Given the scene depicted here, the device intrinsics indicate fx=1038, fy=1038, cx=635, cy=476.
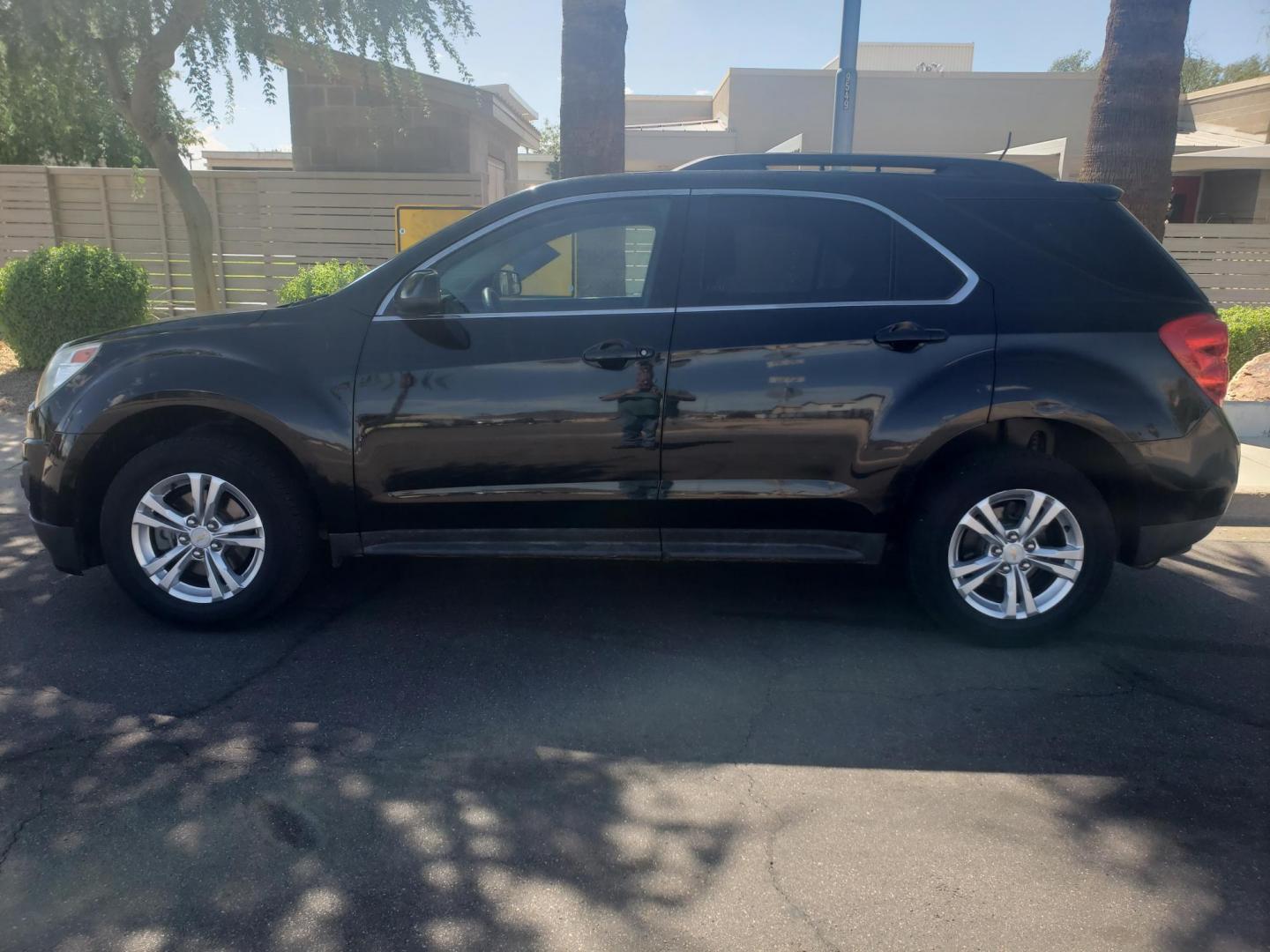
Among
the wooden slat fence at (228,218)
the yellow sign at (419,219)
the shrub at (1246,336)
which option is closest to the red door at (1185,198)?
the shrub at (1246,336)

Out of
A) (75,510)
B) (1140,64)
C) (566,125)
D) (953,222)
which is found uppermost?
(1140,64)

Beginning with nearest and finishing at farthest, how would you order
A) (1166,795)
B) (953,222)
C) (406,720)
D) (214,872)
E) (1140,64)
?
(214,872), (1166,795), (406,720), (953,222), (1140,64)

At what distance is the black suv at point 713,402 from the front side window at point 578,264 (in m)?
0.01

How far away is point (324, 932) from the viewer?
8.62ft

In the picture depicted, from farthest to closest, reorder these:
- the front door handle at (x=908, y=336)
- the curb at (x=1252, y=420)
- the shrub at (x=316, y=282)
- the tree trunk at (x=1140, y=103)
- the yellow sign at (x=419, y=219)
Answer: the shrub at (x=316, y=282) < the yellow sign at (x=419, y=219) < the curb at (x=1252, y=420) < the tree trunk at (x=1140, y=103) < the front door handle at (x=908, y=336)

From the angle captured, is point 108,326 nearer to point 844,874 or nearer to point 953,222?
point 953,222

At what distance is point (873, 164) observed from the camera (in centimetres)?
459

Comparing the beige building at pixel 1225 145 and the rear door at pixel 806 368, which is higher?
the beige building at pixel 1225 145

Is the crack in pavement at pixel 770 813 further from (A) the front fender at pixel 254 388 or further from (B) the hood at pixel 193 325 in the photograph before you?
(B) the hood at pixel 193 325

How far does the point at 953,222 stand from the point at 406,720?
299 cm

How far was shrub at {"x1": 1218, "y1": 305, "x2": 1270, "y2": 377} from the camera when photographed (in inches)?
424

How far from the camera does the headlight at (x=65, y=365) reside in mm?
4516

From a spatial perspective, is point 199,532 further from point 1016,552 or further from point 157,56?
point 157,56

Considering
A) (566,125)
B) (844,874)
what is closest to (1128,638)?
(844,874)
